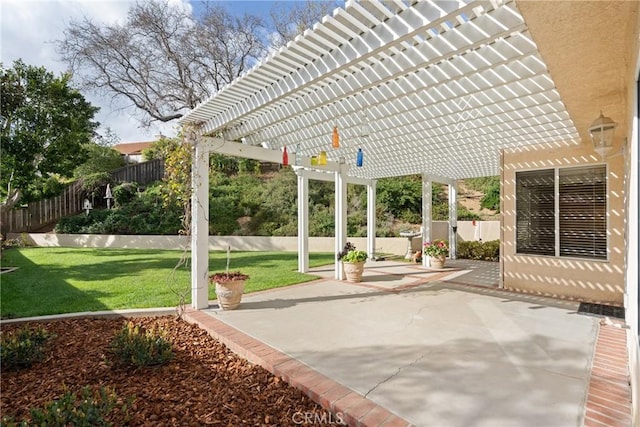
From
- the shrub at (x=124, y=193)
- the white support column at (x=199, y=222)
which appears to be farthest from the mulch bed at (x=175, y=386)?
the shrub at (x=124, y=193)

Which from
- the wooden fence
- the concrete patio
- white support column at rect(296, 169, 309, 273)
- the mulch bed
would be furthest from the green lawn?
the wooden fence

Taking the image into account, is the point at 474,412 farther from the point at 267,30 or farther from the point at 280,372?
the point at 267,30

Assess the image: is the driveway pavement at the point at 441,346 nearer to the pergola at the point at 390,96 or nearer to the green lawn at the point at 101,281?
the green lawn at the point at 101,281

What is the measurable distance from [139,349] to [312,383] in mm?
1846

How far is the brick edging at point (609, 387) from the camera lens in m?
2.45

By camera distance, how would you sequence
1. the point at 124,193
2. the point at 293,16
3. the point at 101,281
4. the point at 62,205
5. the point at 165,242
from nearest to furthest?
the point at 101,281 < the point at 165,242 < the point at 293,16 < the point at 62,205 < the point at 124,193

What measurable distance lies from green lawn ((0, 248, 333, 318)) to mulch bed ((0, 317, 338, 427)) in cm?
175

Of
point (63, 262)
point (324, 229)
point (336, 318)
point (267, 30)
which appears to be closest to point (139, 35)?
point (267, 30)

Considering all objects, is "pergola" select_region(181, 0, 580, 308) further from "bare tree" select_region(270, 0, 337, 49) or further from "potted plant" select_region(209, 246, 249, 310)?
"bare tree" select_region(270, 0, 337, 49)

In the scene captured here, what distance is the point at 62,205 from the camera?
1859cm

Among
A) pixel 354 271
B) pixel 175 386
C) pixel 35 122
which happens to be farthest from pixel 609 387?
pixel 35 122

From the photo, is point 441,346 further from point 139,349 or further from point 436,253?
point 436,253

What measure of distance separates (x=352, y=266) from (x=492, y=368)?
4.64 metres

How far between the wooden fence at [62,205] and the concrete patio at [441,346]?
58.2ft
